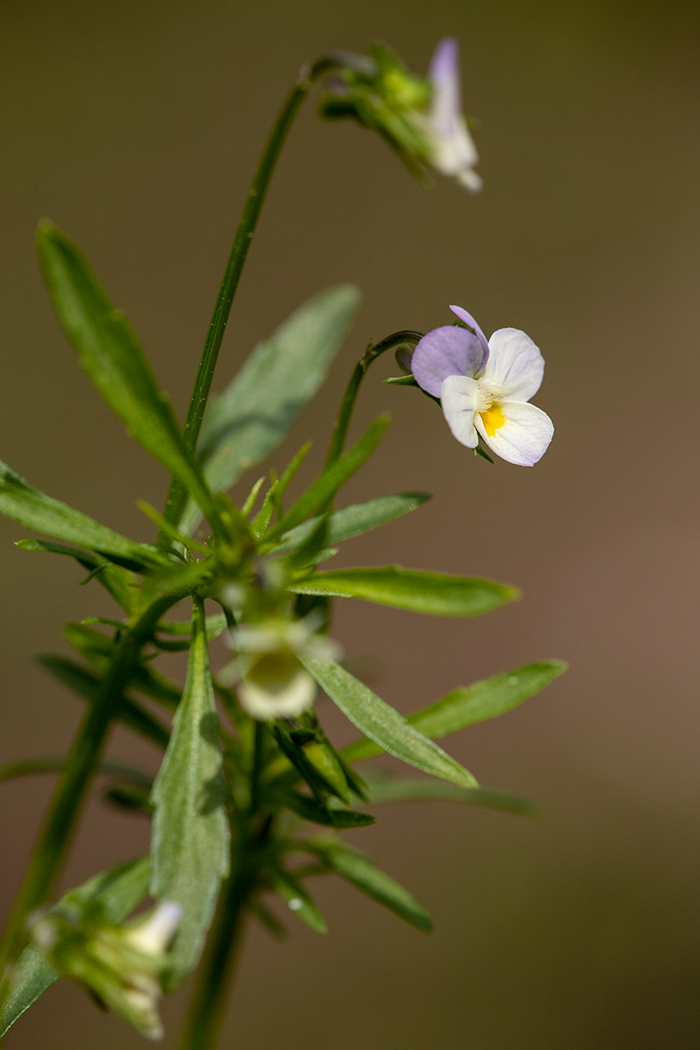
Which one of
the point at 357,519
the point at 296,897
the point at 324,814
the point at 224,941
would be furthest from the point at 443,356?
the point at 224,941

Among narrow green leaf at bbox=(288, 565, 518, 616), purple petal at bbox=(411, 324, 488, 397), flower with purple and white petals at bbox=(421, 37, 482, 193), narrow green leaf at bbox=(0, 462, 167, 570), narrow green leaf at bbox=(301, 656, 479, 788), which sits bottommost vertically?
narrow green leaf at bbox=(301, 656, 479, 788)

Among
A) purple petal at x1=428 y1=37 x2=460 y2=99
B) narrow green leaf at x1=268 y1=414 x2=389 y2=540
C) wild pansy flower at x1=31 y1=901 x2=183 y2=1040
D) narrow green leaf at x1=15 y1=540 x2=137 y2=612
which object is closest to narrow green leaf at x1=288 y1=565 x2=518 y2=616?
narrow green leaf at x1=268 y1=414 x2=389 y2=540

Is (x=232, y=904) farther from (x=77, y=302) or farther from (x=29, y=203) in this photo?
(x=29, y=203)

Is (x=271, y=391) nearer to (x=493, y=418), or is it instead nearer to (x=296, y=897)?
(x=493, y=418)

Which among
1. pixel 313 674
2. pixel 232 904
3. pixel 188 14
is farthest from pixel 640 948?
pixel 188 14

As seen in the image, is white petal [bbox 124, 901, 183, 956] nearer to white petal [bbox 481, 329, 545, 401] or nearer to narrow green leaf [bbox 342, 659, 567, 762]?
narrow green leaf [bbox 342, 659, 567, 762]

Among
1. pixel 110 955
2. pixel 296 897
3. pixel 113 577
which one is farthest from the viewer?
pixel 296 897
